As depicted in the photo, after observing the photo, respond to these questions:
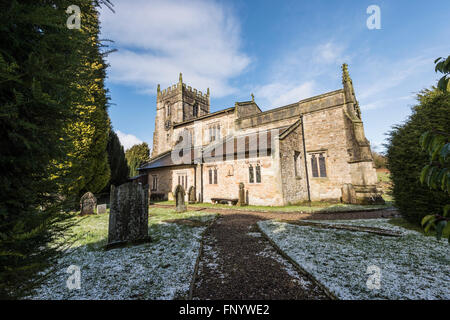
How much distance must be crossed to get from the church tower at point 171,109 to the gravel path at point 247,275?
96.3 ft

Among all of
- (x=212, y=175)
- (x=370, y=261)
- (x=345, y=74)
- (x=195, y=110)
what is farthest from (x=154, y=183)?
(x=345, y=74)

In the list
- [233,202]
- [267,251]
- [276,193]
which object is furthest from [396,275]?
[233,202]

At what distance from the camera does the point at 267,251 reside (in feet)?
15.9

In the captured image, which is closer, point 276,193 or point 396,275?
point 396,275

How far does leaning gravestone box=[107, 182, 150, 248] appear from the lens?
18.0 feet

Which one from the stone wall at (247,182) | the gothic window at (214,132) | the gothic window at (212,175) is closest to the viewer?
the stone wall at (247,182)

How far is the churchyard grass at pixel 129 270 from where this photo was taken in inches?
120

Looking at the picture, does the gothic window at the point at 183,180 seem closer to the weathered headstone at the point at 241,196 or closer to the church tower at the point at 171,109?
the weathered headstone at the point at 241,196

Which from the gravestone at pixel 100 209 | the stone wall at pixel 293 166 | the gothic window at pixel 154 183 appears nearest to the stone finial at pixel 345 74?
the stone wall at pixel 293 166

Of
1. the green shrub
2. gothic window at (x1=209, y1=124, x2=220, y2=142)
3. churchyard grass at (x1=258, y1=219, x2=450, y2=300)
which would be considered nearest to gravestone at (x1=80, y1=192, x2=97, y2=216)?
churchyard grass at (x1=258, y1=219, x2=450, y2=300)

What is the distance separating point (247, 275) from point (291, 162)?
12.6 metres

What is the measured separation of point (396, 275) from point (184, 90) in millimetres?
35924

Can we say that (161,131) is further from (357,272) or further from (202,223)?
(357,272)
